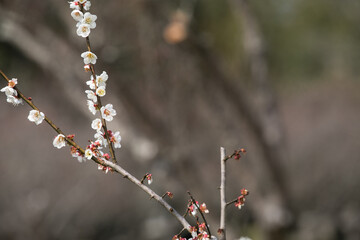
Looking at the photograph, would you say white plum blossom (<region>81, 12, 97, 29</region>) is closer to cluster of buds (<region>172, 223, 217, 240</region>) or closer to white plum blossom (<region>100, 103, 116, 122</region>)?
white plum blossom (<region>100, 103, 116, 122</region>)

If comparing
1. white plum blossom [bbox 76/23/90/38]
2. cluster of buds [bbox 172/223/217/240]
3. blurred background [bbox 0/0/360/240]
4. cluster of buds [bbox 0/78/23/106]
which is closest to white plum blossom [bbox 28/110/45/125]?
cluster of buds [bbox 0/78/23/106]

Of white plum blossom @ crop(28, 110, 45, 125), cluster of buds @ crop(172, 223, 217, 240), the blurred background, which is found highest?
the blurred background

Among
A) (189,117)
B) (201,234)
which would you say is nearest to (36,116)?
(201,234)

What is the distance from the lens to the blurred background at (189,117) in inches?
123

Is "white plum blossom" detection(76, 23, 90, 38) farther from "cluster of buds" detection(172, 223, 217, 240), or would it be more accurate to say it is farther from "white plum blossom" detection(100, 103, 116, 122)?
"cluster of buds" detection(172, 223, 217, 240)

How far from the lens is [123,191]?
6129mm

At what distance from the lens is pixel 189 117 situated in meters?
5.23

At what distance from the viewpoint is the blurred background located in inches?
123

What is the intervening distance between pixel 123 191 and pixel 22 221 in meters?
1.38

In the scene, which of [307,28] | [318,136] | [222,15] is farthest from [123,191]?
[307,28]

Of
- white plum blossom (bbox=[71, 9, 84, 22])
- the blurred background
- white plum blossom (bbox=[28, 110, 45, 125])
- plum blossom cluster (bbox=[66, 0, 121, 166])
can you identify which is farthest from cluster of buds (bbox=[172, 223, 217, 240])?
the blurred background

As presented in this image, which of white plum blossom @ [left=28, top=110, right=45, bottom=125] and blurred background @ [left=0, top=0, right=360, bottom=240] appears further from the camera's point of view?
blurred background @ [left=0, top=0, right=360, bottom=240]

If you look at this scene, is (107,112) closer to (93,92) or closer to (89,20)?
(93,92)

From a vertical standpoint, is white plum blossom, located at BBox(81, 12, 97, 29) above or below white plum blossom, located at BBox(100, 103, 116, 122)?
above
